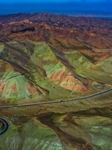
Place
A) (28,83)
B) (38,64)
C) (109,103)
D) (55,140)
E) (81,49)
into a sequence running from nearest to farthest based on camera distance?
(55,140) → (109,103) → (28,83) → (38,64) → (81,49)

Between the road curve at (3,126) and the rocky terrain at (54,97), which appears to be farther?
the road curve at (3,126)

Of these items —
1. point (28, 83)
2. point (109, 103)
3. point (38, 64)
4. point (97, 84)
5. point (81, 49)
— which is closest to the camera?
point (109, 103)

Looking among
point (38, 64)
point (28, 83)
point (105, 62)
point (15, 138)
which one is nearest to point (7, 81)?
point (28, 83)

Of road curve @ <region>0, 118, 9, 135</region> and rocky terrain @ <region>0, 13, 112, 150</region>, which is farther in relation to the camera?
road curve @ <region>0, 118, 9, 135</region>

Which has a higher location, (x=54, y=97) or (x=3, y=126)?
(x=3, y=126)

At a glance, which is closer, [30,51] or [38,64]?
[38,64]

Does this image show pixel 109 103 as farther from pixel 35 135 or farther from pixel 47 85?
pixel 35 135

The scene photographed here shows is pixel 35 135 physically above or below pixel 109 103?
above
